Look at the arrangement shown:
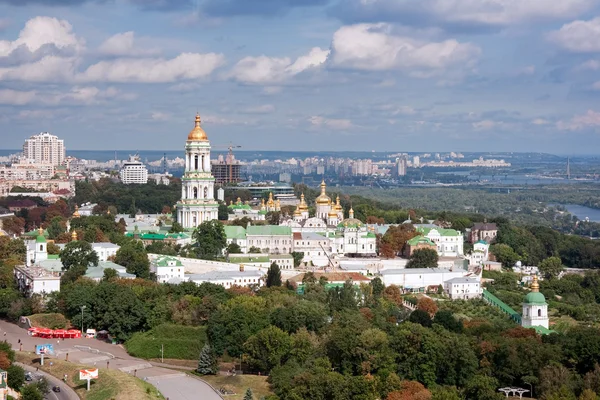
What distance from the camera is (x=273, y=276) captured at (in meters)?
40.7

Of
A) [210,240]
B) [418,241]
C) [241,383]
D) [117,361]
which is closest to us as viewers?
[241,383]

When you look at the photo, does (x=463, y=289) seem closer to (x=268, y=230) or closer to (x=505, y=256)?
(x=505, y=256)

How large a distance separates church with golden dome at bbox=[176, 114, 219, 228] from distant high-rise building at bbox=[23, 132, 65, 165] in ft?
245

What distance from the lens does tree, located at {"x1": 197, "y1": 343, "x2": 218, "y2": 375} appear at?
31.7 metres

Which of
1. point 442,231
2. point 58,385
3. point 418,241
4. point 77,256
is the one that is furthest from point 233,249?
point 58,385

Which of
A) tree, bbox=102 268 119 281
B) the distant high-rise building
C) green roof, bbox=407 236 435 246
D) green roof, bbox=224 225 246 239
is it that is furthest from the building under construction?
tree, bbox=102 268 119 281

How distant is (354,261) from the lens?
150ft

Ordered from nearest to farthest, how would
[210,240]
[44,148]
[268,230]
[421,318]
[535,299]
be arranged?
1. [421,318]
2. [535,299]
3. [210,240]
4. [268,230]
5. [44,148]

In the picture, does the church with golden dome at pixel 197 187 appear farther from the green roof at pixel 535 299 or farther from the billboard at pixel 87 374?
the billboard at pixel 87 374

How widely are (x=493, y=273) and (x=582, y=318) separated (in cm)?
690

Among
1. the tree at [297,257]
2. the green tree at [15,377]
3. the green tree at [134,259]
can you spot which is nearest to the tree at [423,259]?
the tree at [297,257]

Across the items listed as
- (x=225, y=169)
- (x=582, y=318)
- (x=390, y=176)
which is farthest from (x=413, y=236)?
(x=390, y=176)

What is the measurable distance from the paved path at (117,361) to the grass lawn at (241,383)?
15.4 inches

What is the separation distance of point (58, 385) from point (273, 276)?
12.6 meters
